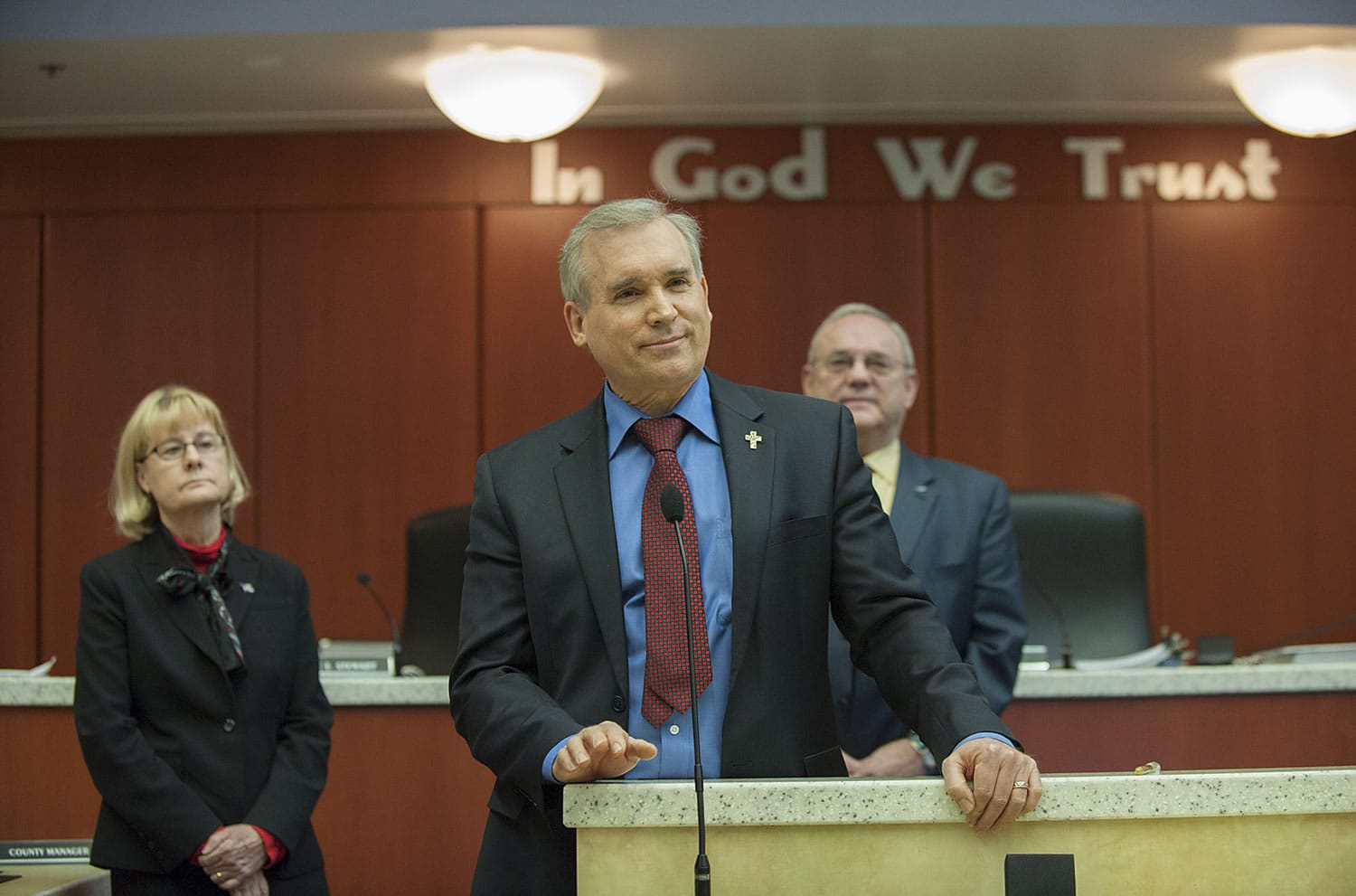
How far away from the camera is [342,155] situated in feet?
18.6

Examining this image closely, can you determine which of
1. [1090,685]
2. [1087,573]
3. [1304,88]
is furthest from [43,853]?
[1304,88]

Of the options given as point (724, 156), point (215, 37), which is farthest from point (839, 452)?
point (724, 156)

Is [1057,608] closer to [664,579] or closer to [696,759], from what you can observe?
[664,579]

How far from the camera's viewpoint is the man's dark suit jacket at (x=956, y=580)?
283 cm

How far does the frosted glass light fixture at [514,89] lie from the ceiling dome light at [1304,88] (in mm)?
2217

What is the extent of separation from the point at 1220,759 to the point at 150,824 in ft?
7.59

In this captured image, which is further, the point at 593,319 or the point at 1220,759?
the point at 1220,759

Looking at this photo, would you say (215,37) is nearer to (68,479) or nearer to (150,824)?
(68,479)

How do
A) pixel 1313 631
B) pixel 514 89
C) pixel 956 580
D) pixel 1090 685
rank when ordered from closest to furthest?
pixel 956 580 < pixel 1090 685 < pixel 1313 631 < pixel 514 89

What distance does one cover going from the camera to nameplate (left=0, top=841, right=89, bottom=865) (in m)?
2.78

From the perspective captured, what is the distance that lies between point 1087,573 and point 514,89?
7.61ft

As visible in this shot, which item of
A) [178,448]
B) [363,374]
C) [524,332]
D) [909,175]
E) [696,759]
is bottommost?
[696,759]

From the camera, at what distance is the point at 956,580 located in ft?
9.61

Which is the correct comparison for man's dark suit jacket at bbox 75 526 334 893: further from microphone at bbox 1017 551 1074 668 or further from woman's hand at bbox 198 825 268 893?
microphone at bbox 1017 551 1074 668
